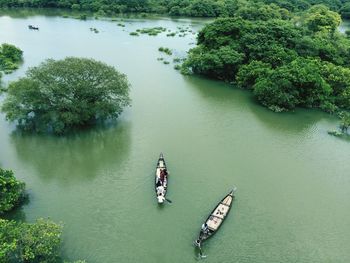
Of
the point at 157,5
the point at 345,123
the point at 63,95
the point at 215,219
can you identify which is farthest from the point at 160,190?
the point at 157,5

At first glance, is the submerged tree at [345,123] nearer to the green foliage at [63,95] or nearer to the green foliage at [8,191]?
the green foliage at [63,95]

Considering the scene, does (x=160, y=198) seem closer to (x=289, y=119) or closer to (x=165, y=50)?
(x=289, y=119)

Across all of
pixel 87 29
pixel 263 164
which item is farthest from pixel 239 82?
pixel 87 29

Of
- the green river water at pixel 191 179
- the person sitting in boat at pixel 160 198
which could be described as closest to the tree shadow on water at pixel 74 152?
the green river water at pixel 191 179

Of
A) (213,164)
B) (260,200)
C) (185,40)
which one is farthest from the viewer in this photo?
(185,40)

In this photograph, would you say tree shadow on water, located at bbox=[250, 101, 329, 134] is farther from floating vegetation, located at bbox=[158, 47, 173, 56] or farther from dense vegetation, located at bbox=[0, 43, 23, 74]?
dense vegetation, located at bbox=[0, 43, 23, 74]

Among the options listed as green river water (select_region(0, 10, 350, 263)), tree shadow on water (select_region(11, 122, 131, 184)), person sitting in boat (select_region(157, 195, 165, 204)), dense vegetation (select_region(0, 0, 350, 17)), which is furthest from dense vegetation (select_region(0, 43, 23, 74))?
dense vegetation (select_region(0, 0, 350, 17))

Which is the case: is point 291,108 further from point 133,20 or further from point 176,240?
point 133,20
